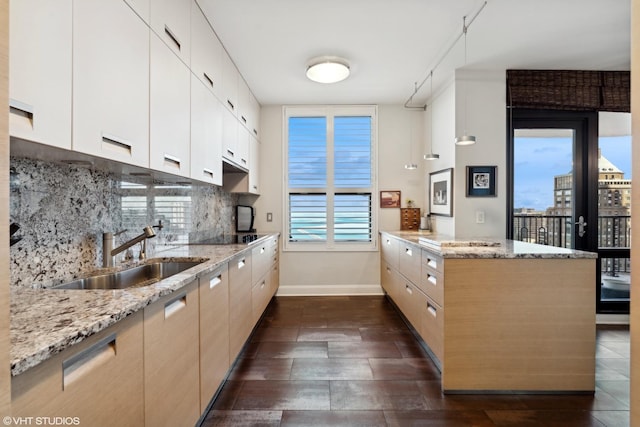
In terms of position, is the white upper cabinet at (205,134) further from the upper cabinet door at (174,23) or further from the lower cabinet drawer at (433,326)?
the lower cabinet drawer at (433,326)

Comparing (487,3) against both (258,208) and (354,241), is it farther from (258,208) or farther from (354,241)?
(258,208)

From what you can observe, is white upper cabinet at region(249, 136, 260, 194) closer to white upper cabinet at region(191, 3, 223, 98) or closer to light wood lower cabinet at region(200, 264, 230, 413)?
white upper cabinet at region(191, 3, 223, 98)

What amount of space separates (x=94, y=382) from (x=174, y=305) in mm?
485

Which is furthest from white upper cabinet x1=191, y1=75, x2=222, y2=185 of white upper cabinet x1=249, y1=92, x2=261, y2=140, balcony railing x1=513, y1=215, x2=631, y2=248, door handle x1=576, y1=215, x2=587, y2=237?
door handle x1=576, y1=215, x2=587, y2=237

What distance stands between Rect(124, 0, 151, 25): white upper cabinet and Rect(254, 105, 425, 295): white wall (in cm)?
281

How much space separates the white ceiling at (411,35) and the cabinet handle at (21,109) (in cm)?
168

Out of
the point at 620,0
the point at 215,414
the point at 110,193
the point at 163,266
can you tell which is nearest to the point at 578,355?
the point at 215,414

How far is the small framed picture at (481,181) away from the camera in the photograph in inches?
127

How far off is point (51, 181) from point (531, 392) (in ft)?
9.54

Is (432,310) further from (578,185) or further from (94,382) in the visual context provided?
(578,185)

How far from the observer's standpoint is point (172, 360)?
1288 millimetres

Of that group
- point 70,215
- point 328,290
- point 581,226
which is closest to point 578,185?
point 581,226

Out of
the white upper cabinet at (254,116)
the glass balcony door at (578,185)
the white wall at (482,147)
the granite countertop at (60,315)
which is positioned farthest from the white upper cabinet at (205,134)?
the glass balcony door at (578,185)

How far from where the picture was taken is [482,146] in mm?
3230
